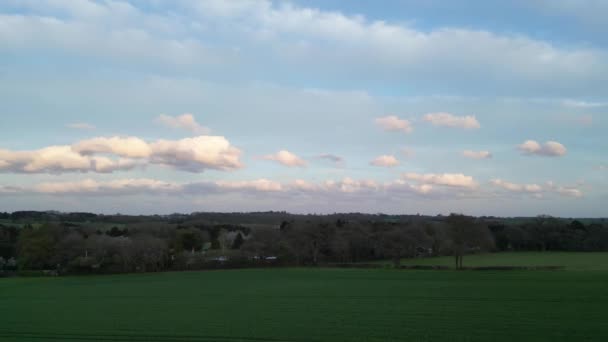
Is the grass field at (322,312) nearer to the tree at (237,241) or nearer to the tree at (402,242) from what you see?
the tree at (402,242)

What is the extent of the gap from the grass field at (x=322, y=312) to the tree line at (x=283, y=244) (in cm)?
2507

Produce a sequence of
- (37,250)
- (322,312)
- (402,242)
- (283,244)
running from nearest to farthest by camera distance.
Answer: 1. (322,312)
2. (37,250)
3. (402,242)
4. (283,244)

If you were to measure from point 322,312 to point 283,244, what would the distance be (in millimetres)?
57064

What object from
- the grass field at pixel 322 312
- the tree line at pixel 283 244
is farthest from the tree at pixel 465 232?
the grass field at pixel 322 312

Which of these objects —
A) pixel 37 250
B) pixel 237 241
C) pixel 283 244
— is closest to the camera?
pixel 37 250

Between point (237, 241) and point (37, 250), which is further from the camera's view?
point (237, 241)

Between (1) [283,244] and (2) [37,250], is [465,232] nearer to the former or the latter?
(1) [283,244]

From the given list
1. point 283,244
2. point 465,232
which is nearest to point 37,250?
point 283,244

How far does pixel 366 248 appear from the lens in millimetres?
88625

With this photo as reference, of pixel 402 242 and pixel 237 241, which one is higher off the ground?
pixel 402 242

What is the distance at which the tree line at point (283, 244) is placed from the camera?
7444 centimetres

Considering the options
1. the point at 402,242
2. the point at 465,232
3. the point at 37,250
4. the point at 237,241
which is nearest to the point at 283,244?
the point at 402,242

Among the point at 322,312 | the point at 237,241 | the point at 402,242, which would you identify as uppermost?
the point at 402,242

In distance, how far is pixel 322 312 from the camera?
2891cm
